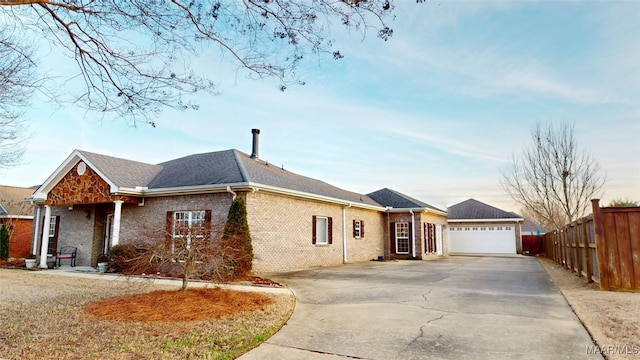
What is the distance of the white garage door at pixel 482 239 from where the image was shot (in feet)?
95.8

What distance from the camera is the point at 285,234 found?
561 inches

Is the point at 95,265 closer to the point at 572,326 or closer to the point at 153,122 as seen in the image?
the point at 153,122

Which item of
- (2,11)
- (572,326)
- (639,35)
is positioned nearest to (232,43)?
(2,11)

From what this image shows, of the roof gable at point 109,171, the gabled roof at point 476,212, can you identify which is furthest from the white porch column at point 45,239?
the gabled roof at point 476,212

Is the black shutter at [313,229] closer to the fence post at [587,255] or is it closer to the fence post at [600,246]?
the fence post at [587,255]

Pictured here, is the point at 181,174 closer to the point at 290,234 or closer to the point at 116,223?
the point at 116,223

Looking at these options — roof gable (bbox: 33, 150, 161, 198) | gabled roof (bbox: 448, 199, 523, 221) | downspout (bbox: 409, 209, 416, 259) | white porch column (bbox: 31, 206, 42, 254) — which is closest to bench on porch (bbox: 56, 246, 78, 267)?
white porch column (bbox: 31, 206, 42, 254)

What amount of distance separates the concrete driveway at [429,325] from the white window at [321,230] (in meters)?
6.49

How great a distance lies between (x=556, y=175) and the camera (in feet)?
76.1

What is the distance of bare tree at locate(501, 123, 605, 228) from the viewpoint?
2192 cm

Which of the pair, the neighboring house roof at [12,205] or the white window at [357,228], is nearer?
the white window at [357,228]

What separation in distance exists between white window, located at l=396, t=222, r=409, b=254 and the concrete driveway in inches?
493

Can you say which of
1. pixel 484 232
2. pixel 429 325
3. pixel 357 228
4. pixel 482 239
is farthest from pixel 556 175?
pixel 429 325

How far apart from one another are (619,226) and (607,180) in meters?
15.3
